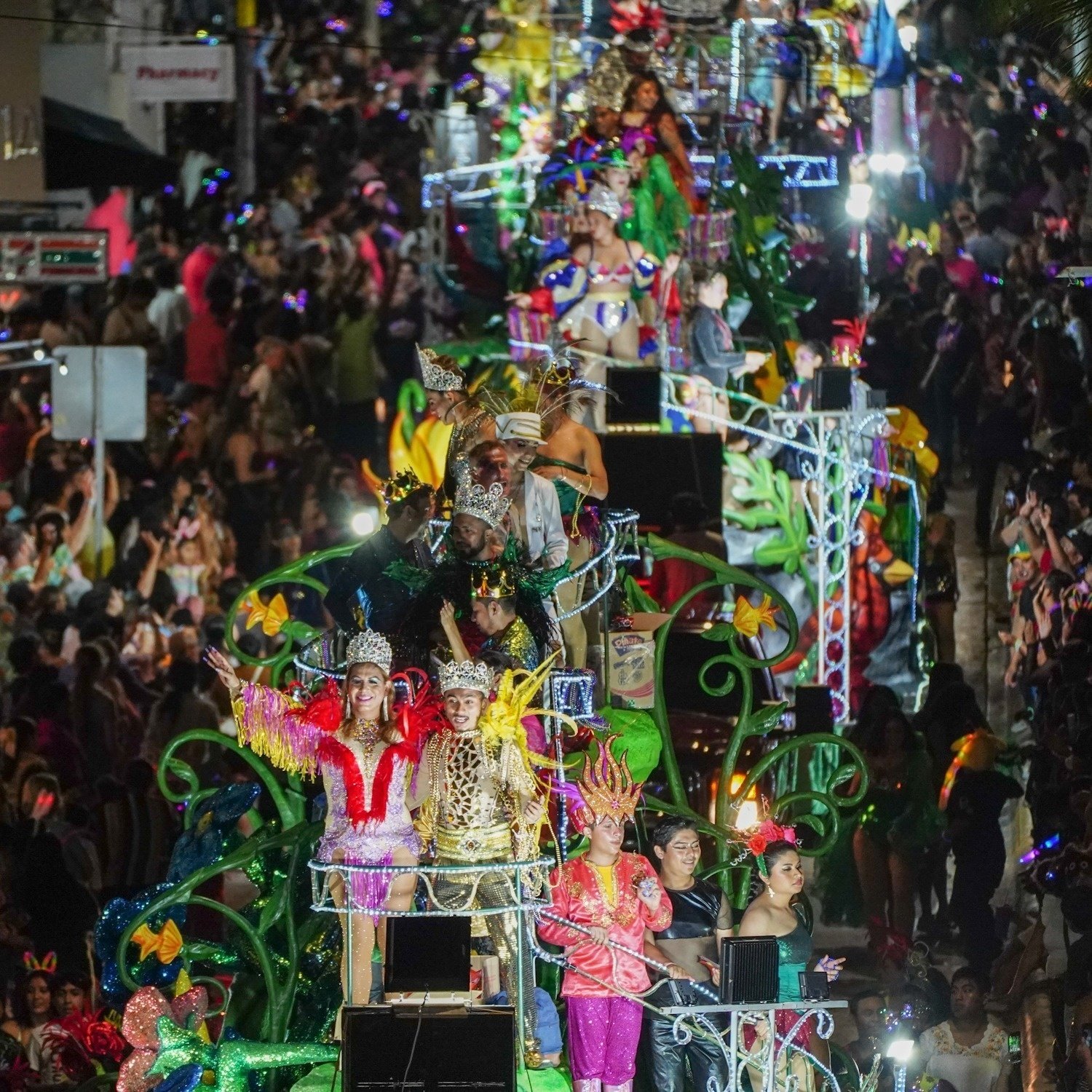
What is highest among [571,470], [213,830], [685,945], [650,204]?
[650,204]

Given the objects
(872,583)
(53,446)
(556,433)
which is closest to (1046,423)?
(872,583)

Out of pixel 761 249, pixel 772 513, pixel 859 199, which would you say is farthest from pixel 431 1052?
pixel 859 199

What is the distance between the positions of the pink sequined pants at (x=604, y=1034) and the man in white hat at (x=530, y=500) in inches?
72.4

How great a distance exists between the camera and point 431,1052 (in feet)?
33.9

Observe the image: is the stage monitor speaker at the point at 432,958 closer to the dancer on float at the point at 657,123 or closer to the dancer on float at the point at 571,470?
the dancer on float at the point at 571,470

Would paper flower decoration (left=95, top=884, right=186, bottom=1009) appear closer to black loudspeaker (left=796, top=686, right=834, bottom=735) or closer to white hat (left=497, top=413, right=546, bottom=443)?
white hat (left=497, top=413, right=546, bottom=443)

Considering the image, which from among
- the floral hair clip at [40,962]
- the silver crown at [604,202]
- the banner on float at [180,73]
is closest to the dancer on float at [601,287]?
the silver crown at [604,202]

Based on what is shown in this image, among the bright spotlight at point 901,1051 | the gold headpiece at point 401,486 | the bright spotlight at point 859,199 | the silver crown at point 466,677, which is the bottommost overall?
the bright spotlight at point 901,1051

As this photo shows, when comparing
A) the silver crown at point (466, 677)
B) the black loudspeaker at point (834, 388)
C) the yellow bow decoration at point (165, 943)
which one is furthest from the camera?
the black loudspeaker at point (834, 388)

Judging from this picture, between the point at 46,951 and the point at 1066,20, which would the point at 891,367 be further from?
the point at 46,951

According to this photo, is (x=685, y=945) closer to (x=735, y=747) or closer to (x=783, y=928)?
(x=783, y=928)

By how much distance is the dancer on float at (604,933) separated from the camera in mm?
11016

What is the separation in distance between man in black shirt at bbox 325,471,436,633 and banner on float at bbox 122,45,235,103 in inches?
505

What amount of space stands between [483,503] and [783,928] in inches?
78.5
